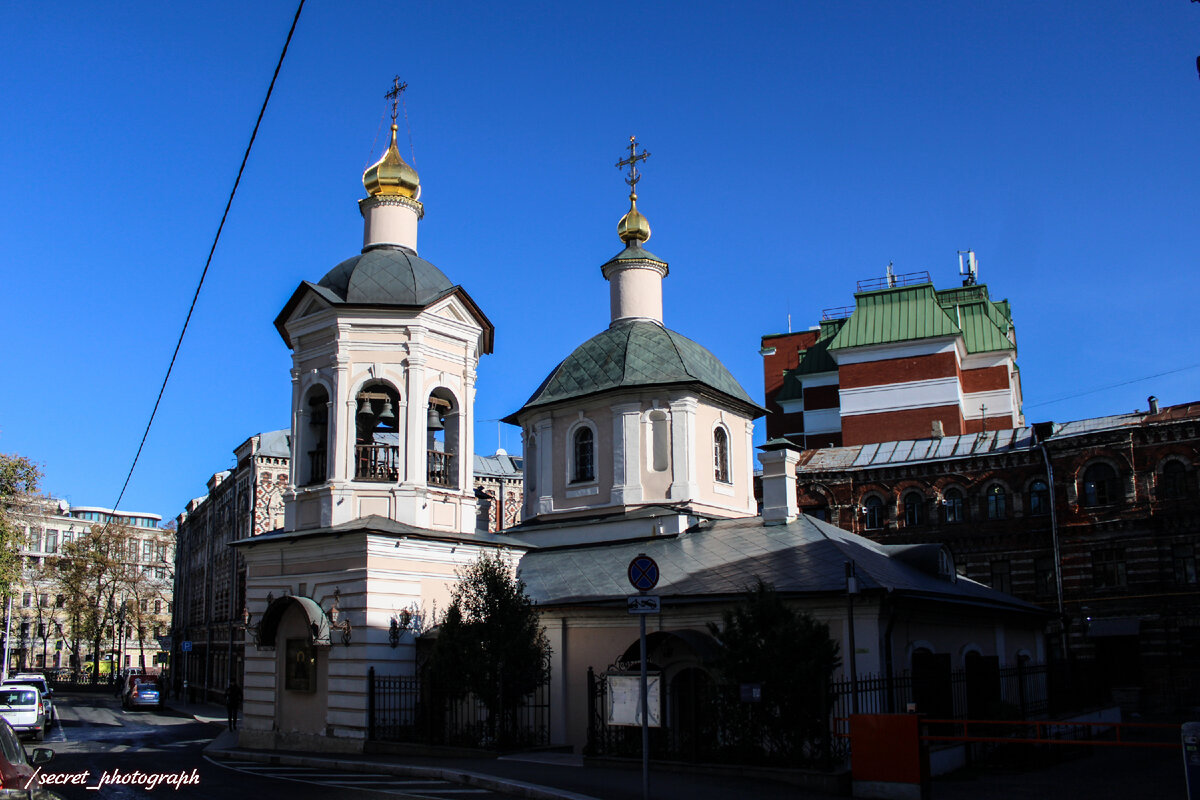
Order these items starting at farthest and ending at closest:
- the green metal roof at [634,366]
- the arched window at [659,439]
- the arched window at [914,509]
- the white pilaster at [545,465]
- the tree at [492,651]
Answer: the arched window at [914,509] < the white pilaster at [545,465] < the green metal roof at [634,366] < the arched window at [659,439] < the tree at [492,651]

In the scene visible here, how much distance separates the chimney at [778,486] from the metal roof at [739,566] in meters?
0.29

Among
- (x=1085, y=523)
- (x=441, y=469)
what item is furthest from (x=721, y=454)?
(x=1085, y=523)

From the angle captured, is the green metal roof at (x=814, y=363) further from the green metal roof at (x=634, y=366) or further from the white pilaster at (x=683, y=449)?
the white pilaster at (x=683, y=449)

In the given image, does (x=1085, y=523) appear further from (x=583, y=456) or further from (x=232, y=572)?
(x=232, y=572)

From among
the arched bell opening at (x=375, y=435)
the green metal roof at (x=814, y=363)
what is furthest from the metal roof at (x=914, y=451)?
the arched bell opening at (x=375, y=435)

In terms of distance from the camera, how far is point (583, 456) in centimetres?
2597

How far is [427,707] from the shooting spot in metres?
18.9

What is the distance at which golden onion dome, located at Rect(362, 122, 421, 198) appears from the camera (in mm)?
23438

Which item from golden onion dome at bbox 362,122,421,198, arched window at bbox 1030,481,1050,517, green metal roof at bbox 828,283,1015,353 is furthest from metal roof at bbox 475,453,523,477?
golden onion dome at bbox 362,122,421,198

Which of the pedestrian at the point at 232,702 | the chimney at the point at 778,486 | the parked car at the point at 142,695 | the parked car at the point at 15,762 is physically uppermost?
the chimney at the point at 778,486

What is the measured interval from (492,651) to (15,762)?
9.19m

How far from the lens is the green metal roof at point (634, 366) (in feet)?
82.9

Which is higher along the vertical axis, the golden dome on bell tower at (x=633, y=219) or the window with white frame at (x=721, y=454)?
the golden dome on bell tower at (x=633, y=219)

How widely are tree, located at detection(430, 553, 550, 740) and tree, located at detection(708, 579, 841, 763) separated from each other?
163 inches
